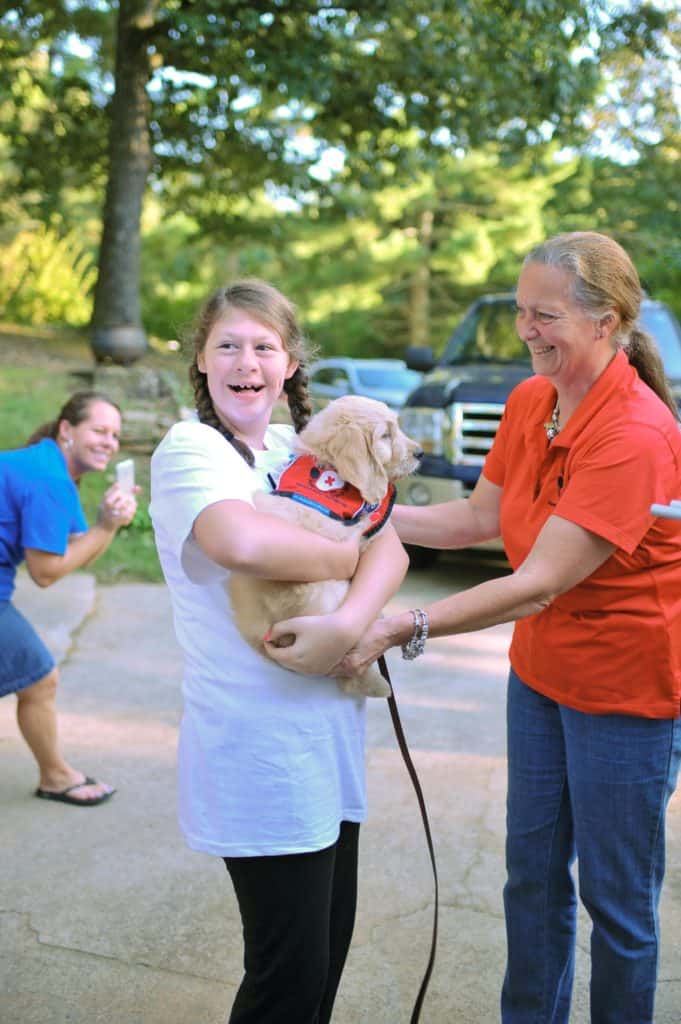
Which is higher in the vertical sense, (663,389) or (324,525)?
(663,389)

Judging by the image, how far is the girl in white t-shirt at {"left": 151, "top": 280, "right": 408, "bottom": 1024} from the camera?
2146mm

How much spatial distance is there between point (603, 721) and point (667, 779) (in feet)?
0.71

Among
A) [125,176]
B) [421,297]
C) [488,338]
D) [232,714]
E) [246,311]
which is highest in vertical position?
[421,297]

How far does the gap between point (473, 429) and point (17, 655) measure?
18.2 feet

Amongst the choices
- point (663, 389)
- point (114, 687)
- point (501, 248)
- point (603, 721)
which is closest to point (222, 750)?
point (603, 721)

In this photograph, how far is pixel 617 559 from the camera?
2428 millimetres

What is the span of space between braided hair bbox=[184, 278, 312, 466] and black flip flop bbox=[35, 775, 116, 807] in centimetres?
275

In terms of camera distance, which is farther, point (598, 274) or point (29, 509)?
→ point (29, 509)

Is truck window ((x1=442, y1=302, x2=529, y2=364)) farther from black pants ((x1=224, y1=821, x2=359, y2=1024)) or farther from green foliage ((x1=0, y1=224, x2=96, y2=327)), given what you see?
green foliage ((x1=0, y1=224, x2=96, y2=327))

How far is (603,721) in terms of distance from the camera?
249 cm

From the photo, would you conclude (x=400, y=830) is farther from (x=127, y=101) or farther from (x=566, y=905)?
(x=127, y=101)

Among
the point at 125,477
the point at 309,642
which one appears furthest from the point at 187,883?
the point at 309,642

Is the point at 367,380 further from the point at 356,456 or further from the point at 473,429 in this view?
the point at 356,456

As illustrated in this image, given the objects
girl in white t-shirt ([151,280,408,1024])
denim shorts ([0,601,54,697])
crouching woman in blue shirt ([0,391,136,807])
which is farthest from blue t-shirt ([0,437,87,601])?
girl in white t-shirt ([151,280,408,1024])
